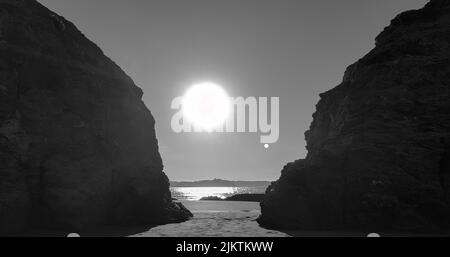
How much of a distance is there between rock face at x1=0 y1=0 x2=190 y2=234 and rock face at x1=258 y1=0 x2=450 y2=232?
17.2 m

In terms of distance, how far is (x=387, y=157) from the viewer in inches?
1496

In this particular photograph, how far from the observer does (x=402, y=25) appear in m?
49.2

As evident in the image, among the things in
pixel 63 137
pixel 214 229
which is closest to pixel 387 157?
pixel 214 229

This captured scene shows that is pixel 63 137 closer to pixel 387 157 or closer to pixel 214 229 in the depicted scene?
pixel 214 229

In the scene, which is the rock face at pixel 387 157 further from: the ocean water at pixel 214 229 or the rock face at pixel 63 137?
the rock face at pixel 63 137

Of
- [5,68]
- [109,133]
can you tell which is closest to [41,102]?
[5,68]

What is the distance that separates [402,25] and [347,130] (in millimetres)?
17411

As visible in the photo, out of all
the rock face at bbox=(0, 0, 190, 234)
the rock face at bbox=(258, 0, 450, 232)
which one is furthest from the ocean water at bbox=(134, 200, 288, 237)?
the rock face at bbox=(0, 0, 190, 234)

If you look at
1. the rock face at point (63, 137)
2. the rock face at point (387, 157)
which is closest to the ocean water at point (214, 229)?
the rock face at point (387, 157)

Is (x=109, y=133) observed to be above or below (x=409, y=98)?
below

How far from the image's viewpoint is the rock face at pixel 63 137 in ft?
120

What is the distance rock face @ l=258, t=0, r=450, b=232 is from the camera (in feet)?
119
